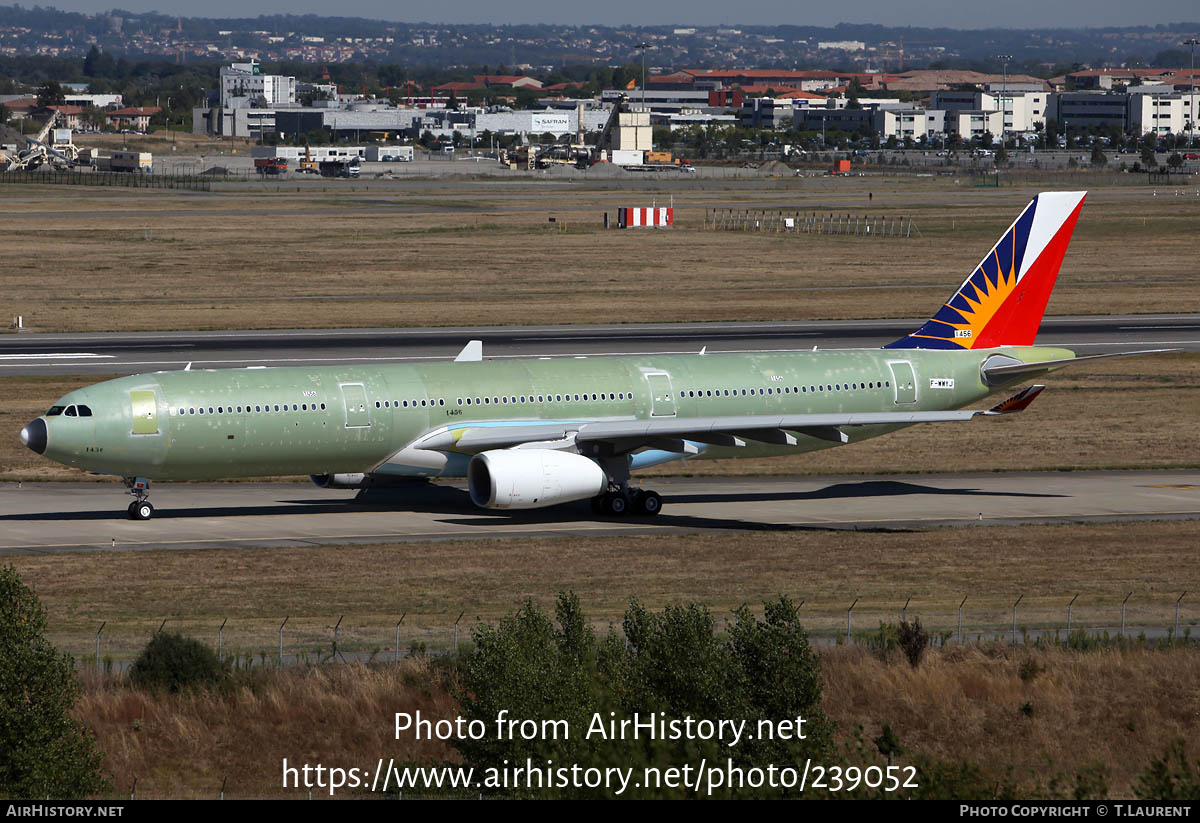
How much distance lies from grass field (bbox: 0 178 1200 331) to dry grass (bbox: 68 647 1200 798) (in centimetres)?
6255

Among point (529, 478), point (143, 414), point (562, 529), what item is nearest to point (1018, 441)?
point (562, 529)

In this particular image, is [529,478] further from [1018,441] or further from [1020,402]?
[1018,441]

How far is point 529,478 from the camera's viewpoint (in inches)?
1897

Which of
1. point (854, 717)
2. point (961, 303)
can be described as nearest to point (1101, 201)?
point (961, 303)

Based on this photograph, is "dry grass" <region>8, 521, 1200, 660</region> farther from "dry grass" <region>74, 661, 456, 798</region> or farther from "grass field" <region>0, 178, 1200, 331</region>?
"grass field" <region>0, 178, 1200, 331</region>

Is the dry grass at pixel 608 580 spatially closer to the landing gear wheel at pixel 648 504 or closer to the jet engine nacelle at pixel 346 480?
the landing gear wheel at pixel 648 504

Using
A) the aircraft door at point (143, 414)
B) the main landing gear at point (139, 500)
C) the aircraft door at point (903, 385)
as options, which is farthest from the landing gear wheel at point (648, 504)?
the main landing gear at point (139, 500)

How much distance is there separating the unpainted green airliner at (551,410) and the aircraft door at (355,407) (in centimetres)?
7

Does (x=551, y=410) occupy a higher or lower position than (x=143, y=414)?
lower

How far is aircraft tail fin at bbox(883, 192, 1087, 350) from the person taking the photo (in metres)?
57.5

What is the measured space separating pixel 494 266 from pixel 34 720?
331 ft

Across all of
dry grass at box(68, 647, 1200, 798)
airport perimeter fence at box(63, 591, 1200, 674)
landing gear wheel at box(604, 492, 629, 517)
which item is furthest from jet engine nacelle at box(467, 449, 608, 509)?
dry grass at box(68, 647, 1200, 798)

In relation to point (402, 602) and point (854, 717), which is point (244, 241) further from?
point (854, 717)
